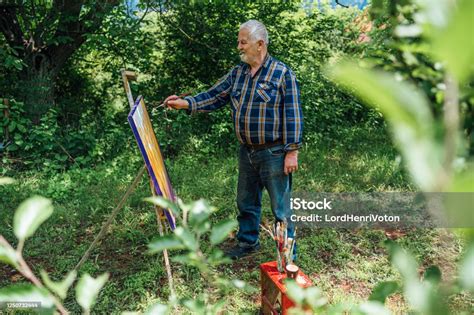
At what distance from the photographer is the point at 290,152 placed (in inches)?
110

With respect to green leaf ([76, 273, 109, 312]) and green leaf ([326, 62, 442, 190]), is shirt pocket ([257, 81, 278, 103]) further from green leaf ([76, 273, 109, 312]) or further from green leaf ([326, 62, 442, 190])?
green leaf ([326, 62, 442, 190])

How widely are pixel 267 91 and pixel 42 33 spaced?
4009 millimetres

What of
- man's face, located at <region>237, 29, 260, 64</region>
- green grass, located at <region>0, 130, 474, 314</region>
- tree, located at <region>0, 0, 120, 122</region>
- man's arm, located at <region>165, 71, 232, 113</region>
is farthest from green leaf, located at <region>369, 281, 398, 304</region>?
tree, located at <region>0, 0, 120, 122</region>

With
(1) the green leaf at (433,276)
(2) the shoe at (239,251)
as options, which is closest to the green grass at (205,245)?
(2) the shoe at (239,251)

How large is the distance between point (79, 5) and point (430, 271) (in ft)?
18.6

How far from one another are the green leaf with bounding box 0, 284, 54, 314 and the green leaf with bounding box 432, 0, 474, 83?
55cm

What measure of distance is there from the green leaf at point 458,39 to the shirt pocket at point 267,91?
248cm

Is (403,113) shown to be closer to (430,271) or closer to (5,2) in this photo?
(430,271)

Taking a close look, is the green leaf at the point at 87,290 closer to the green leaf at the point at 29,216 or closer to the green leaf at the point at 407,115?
the green leaf at the point at 29,216

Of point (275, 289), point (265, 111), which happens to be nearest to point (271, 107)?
point (265, 111)

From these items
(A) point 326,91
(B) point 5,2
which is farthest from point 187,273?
(A) point 326,91

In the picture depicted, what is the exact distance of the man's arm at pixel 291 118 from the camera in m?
2.76

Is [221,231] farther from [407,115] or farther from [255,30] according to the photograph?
[255,30]

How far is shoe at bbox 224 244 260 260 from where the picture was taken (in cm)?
335
